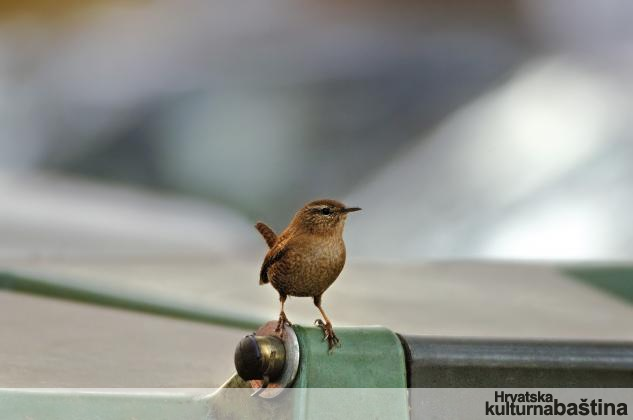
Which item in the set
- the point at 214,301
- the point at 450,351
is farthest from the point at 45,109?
the point at 450,351

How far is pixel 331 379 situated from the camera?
140 centimetres

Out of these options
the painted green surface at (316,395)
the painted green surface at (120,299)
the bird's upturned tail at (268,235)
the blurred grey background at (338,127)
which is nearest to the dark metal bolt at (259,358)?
the painted green surface at (316,395)

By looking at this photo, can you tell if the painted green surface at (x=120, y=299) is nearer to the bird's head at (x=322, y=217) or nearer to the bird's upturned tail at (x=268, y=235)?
the bird's upturned tail at (x=268, y=235)

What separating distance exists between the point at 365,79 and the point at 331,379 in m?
4.03

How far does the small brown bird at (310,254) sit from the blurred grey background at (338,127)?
208cm

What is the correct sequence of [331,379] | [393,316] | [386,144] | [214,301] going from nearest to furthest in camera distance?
[331,379], [393,316], [214,301], [386,144]

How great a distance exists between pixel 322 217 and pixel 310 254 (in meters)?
0.06

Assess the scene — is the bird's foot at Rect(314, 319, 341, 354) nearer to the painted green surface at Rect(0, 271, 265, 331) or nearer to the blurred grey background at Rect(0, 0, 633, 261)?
the painted green surface at Rect(0, 271, 265, 331)

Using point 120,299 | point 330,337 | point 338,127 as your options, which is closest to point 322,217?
point 330,337

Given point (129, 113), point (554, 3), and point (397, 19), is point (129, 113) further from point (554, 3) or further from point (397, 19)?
point (554, 3)

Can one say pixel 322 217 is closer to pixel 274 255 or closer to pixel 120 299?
pixel 274 255

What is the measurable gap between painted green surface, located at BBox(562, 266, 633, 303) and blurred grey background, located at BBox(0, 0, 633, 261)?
1222 mm

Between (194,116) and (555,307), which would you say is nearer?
(555,307)

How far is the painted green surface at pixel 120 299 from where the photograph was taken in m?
2.37
